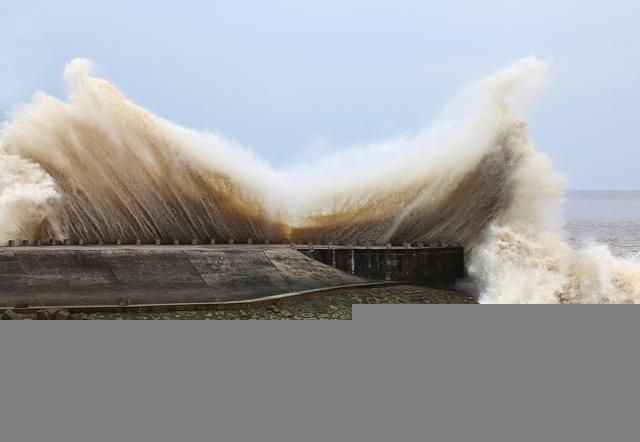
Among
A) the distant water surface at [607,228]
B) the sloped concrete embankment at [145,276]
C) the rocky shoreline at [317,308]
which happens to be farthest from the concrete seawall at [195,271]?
the distant water surface at [607,228]

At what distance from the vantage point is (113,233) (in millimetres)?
21250

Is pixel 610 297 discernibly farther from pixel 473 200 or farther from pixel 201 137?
pixel 201 137

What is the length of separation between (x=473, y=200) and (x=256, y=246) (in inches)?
192

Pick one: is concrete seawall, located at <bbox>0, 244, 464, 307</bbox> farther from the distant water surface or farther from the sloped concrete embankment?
the distant water surface

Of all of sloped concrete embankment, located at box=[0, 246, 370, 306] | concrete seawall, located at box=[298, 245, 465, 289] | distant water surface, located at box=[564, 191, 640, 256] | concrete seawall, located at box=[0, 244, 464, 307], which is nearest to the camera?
sloped concrete embankment, located at box=[0, 246, 370, 306]

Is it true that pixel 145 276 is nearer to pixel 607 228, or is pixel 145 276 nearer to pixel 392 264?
pixel 392 264

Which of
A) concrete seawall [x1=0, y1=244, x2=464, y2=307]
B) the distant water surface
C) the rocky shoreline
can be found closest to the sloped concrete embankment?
concrete seawall [x1=0, y1=244, x2=464, y2=307]

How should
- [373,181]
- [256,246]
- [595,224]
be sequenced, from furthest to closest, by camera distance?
[595,224], [373,181], [256,246]

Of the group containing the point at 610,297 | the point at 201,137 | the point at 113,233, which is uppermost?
the point at 201,137

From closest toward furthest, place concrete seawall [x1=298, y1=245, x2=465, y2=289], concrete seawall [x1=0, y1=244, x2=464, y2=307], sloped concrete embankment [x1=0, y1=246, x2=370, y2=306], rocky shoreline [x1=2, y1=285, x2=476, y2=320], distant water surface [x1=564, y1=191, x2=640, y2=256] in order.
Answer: rocky shoreline [x1=2, y1=285, x2=476, y2=320] < sloped concrete embankment [x1=0, y1=246, x2=370, y2=306] < concrete seawall [x1=0, y1=244, x2=464, y2=307] < concrete seawall [x1=298, y1=245, x2=465, y2=289] < distant water surface [x1=564, y1=191, x2=640, y2=256]

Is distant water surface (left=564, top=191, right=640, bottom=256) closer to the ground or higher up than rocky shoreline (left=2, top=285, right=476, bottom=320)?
higher up

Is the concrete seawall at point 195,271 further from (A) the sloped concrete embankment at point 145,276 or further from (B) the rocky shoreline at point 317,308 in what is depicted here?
(B) the rocky shoreline at point 317,308

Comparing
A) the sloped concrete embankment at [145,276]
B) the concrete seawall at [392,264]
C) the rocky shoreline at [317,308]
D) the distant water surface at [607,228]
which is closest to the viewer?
the rocky shoreline at [317,308]

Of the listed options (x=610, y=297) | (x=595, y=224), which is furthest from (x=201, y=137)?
(x=595, y=224)
